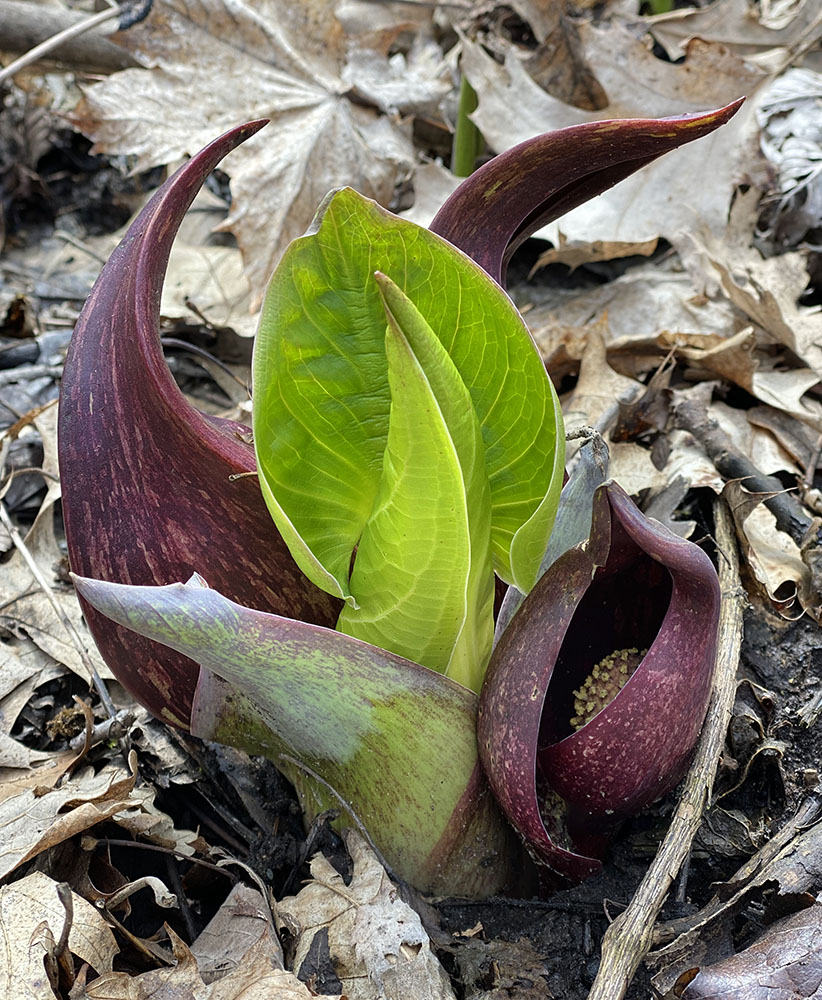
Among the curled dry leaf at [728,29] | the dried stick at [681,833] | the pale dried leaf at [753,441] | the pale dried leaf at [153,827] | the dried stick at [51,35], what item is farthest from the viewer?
the curled dry leaf at [728,29]

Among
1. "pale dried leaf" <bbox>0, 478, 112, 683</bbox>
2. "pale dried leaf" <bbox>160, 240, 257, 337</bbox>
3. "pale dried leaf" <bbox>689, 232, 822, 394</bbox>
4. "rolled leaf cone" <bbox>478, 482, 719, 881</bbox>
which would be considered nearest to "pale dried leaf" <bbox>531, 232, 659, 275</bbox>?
"pale dried leaf" <bbox>689, 232, 822, 394</bbox>

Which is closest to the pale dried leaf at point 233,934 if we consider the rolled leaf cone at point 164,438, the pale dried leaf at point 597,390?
the rolled leaf cone at point 164,438

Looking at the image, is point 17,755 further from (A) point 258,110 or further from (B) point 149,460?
(A) point 258,110

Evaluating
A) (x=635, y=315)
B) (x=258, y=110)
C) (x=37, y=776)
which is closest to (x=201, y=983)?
(x=37, y=776)

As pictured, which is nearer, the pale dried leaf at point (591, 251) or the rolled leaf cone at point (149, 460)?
the rolled leaf cone at point (149, 460)

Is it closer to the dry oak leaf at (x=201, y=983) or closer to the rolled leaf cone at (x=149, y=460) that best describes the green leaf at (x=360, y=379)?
the rolled leaf cone at (x=149, y=460)

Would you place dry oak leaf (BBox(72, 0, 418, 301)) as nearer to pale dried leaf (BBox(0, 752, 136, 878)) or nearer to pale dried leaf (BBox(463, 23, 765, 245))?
pale dried leaf (BBox(463, 23, 765, 245))

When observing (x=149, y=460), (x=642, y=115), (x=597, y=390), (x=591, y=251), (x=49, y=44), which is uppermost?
(x=49, y=44)
